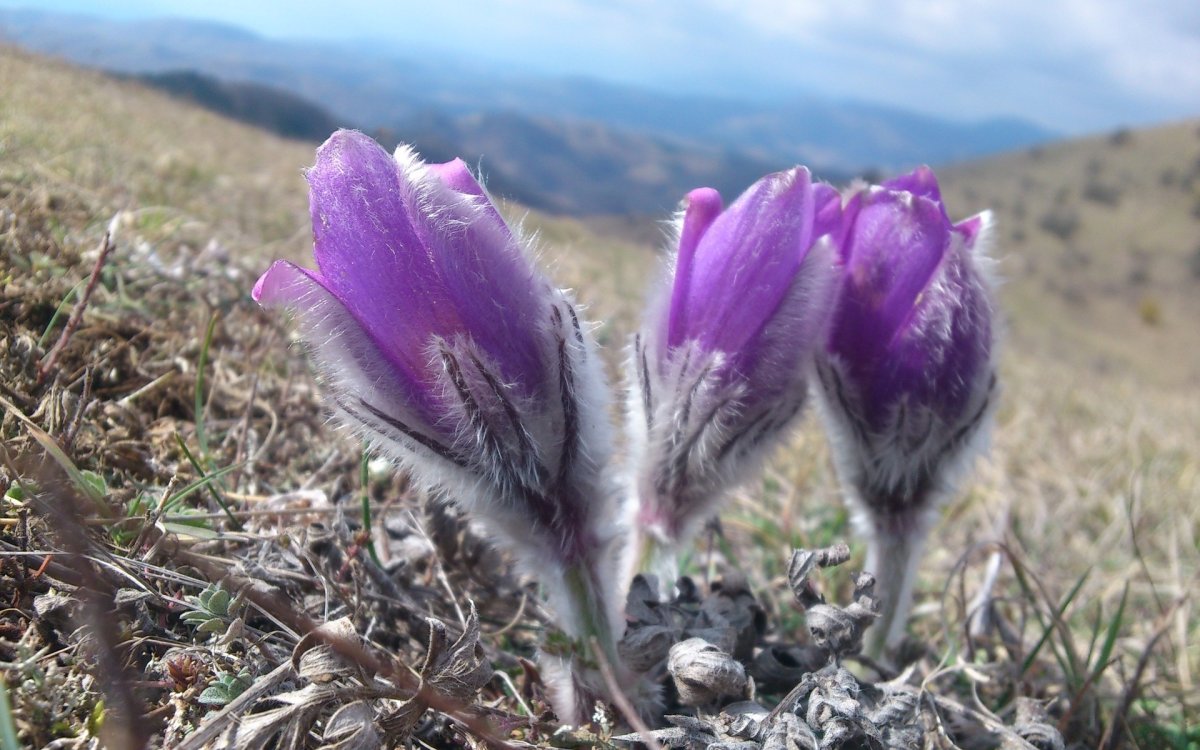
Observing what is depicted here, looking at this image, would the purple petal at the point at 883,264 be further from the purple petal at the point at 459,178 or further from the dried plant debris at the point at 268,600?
the purple petal at the point at 459,178

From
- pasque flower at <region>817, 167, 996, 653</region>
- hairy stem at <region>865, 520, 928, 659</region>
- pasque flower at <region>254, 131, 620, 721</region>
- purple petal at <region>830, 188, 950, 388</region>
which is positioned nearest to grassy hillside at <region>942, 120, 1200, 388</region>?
hairy stem at <region>865, 520, 928, 659</region>

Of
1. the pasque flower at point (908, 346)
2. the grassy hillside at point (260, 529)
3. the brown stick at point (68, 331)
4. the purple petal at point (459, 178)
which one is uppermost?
the purple petal at point (459, 178)

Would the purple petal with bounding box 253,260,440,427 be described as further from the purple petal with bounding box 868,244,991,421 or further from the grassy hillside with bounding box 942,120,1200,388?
the grassy hillside with bounding box 942,120,1200,388

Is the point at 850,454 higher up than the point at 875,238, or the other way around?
the point at 875,238

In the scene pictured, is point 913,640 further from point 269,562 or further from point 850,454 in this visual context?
point 269,562

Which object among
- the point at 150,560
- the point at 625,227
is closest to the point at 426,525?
the point at 150,560

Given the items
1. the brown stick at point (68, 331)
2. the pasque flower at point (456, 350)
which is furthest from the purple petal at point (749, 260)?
the brown stick at point (68, 331)
